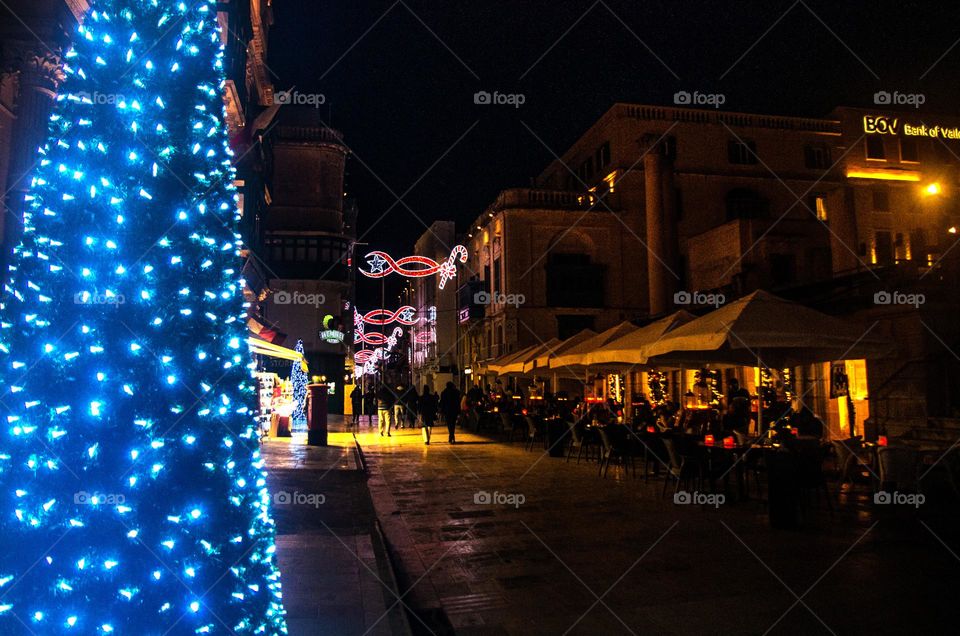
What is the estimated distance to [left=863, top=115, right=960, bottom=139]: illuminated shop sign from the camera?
26.3m

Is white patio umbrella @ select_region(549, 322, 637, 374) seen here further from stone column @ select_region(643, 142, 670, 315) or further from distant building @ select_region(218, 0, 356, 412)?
distant building @ select_region(218, 0, 356, 412)

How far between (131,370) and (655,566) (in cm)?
516

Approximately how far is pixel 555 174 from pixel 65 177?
136ft

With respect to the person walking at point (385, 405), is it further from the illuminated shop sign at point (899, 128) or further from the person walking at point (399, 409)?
the illuminated shop sign at point (899, 128)

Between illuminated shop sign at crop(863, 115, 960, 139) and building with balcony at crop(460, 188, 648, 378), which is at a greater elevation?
illuminated shop sign at crop(863, 115, 960, 139)

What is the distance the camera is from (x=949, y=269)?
12.2m

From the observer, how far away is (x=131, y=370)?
3488 millimetres

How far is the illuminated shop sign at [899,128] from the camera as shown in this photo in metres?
26.3

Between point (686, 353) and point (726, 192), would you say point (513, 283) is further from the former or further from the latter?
point (686, 353)

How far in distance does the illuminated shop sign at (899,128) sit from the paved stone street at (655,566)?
22128 mm

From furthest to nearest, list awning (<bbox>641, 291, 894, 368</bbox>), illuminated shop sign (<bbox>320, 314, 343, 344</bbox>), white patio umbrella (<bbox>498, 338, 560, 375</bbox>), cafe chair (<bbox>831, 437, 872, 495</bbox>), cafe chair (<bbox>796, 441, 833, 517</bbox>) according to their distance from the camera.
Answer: illuminated shop sign (<bbox>320, 314, 343, 344</bbox>)
white patio umbrella (<bbox>498, 338, 560, 375</bbox>)
cafe chair (<bbox>831, 437, 872, 495</bbox>)
awning (<bbox>641, 291, 894, 368</bbox>)
cafe chair (<bbox>796, 441, 833, 517</bbox>)

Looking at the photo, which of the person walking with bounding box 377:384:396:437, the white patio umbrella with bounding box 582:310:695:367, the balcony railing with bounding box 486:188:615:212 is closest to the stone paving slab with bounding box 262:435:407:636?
the white patio umbrella with bounding box 582:310:695:367

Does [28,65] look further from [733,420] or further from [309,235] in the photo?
[309,235]

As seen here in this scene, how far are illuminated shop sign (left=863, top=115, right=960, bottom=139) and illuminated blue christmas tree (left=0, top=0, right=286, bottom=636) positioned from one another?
96.3 feet
